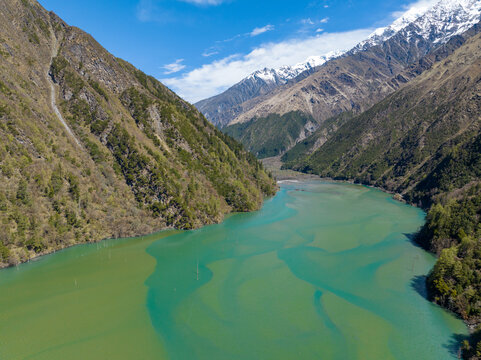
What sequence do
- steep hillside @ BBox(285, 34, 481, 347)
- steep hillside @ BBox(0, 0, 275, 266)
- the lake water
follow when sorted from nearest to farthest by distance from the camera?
the lake water, steep hillside @ BBox(285, 34, 481, 347), steep hillside @ BBox(0, 0, 275, 266)

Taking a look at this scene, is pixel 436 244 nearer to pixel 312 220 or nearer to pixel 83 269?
pixel 312 220

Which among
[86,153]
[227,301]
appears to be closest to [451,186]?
[227,301]

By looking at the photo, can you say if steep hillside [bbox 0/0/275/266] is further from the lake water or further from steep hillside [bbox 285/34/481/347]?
steep hillside [bbox 285/34/481/347]

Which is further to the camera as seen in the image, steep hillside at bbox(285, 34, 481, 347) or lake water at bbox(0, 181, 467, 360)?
steep hillside at bbox(285, 34, 481, 347)

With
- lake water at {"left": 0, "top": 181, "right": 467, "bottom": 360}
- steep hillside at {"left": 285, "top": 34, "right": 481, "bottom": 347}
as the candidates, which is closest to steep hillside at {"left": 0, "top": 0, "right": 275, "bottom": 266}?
lake water at {"left": 0, "top": 181, "right": 467, "bottom": 360}

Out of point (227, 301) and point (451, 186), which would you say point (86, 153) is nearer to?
point (227, 301)

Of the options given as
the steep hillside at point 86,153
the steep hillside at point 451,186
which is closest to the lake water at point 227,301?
the steep hillside at point 451,186
